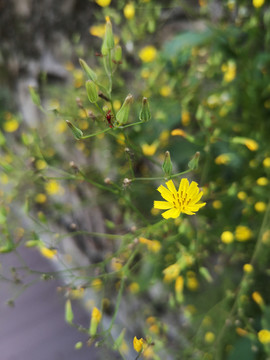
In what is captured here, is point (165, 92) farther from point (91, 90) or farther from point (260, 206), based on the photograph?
point (91, 90)

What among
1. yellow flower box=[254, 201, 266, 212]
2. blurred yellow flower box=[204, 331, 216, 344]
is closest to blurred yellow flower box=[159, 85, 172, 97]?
yellow flower box=[254, 201, 266, 212]

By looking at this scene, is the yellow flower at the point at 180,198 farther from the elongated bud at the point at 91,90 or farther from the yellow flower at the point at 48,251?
the yellow flower at the point at 48,251

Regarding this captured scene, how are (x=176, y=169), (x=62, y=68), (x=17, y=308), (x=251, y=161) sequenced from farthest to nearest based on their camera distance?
1. (x=17, y=308)
2. (x=62, y=68)
3. (x=176, y=169)
4. (x=251, y=161)

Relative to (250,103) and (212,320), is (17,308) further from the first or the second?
(250,103)

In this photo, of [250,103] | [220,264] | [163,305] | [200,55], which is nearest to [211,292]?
[220,264]

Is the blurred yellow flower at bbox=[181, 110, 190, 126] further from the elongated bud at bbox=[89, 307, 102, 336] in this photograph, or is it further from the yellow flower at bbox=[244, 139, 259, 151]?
the elongated bud at bbox=[89, 307, 102, 336]

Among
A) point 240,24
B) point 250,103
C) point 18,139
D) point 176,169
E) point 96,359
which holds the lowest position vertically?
point 96,359

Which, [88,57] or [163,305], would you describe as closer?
[88,57]
